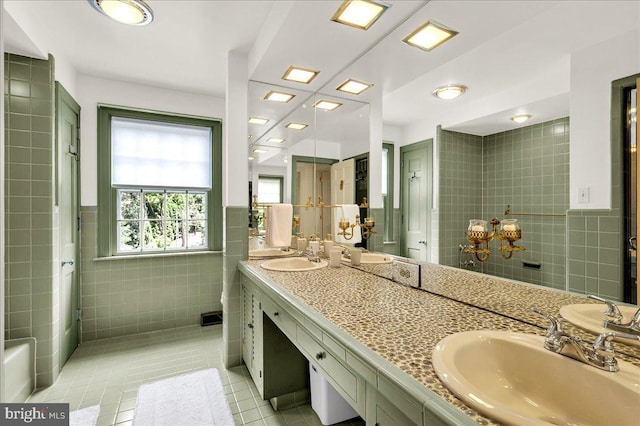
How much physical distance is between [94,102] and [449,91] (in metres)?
3.06

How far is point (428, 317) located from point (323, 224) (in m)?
1.40

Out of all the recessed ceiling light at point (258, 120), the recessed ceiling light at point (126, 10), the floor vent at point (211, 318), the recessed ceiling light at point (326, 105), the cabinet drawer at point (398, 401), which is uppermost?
the recessed ceiling light at point (126, 10)

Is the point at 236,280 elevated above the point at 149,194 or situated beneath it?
situated beneath

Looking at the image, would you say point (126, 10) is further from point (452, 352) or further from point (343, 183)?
point (452, 352)

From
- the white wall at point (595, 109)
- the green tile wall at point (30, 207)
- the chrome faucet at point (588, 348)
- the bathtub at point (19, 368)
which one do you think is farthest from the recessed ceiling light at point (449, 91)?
the bathtub at point (19, 368)

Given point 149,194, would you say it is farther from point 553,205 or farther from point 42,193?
point 553,205

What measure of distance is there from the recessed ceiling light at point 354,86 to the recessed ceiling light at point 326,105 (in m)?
0.15

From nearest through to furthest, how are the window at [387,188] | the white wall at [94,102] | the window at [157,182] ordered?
the window at [387,188], the white wall at [94,102], the window at [157,182]

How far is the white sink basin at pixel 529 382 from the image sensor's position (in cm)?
62

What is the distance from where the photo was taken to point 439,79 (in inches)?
63.8

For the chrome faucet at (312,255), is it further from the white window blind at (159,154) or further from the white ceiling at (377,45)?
the white window blind at (159,154)

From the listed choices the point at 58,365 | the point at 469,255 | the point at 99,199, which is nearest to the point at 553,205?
the point at 469,255

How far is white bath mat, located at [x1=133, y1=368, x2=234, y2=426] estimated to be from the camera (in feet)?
5.77

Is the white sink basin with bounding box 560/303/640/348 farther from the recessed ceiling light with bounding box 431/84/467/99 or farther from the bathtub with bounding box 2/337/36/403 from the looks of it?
the bathtub with bounding box 2/337/36/403
